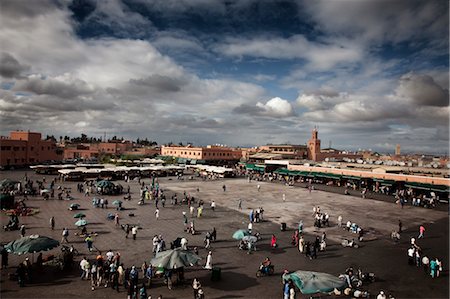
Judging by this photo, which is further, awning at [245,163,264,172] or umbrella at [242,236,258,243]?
awning at [245,163,264,172]

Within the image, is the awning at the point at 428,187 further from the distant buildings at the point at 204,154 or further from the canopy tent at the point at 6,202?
the distant buildings at the point at 204,154

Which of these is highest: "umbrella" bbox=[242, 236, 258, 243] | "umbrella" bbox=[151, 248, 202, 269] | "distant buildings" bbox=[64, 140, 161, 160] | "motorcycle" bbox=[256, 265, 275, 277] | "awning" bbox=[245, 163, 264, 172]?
"distant buildings" bbox=[64, 140, 161, 160]

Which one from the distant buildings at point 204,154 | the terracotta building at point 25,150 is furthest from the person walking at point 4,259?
the distant buildings at point 204,154

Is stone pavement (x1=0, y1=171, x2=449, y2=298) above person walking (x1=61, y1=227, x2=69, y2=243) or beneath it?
beneath

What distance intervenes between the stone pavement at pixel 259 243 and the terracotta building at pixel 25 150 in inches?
1574

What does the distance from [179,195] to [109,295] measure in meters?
26.5

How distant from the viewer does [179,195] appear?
128 ft

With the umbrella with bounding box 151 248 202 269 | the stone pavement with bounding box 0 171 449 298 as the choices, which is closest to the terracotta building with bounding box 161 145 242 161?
the stone pavement with bounding box 0 171 449 298

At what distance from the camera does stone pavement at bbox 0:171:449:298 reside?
43.5ft

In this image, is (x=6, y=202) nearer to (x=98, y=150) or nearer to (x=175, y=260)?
(x=175, y=260)

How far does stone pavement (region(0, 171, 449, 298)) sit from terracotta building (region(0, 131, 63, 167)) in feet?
131

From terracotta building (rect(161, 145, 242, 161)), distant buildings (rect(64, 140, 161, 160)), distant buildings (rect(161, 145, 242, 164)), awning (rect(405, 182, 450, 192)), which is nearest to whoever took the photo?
awning (rect(405, 182, 450, 192))

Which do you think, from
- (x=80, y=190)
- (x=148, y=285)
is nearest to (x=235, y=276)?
(x=148, y=285)

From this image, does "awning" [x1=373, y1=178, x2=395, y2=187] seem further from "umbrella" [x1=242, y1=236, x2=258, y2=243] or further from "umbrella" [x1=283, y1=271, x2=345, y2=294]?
"umbrella" [x1=283, y1=271, x2=345, y2=294]
